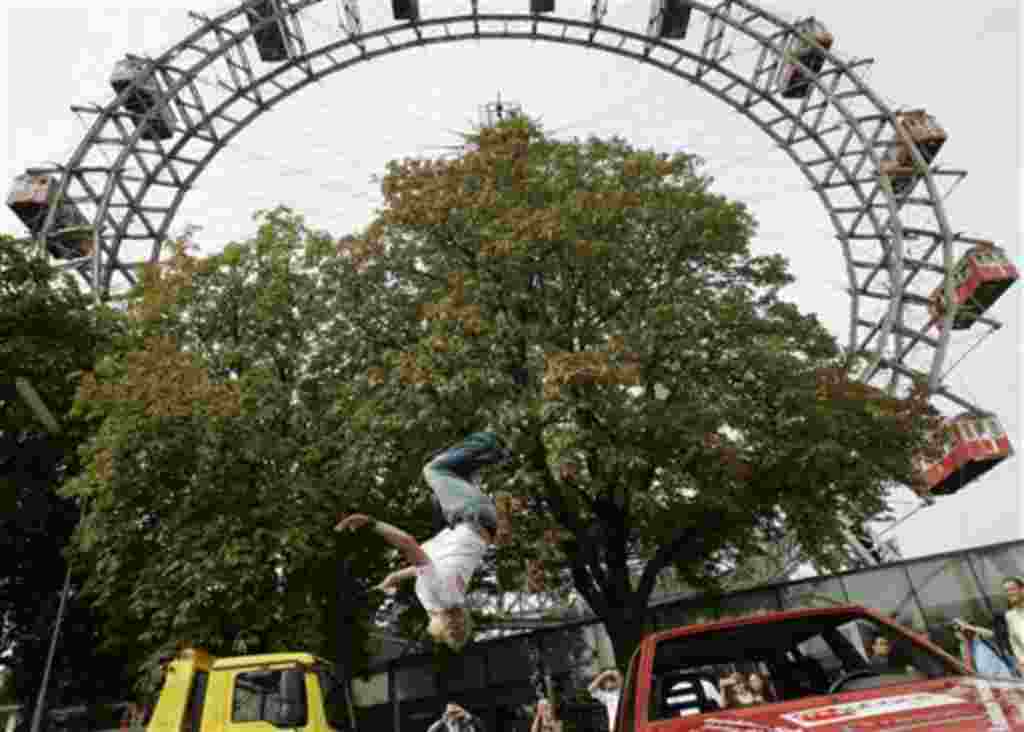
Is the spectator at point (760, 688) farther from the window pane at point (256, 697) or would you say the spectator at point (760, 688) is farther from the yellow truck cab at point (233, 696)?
the window pane at point (256, 697)

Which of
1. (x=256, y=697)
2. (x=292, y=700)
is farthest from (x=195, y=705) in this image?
(x=292, y=700)

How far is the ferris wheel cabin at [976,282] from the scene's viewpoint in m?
35.0

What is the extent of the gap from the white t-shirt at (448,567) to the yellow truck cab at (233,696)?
212 inches

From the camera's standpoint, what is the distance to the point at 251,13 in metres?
34.3

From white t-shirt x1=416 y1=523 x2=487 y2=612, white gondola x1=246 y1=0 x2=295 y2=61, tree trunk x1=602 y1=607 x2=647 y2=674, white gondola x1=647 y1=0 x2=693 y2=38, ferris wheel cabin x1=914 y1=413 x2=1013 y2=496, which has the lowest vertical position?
white t-shirt x1=416 y1=523 x2=487 y2=612

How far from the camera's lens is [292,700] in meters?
7.76

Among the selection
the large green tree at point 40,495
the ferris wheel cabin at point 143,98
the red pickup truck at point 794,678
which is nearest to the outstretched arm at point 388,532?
→ the red pickup truck at point 794,678

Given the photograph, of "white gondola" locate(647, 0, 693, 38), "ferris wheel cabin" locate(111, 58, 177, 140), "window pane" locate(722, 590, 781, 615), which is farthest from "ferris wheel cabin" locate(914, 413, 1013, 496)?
"ferris wheel cabin" locate(111, 58, 177, 140)

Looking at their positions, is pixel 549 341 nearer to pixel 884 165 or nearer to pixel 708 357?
pixel 708 357

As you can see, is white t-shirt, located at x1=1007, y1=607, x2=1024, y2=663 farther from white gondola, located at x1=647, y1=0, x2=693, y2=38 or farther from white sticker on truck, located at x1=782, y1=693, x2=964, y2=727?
white gondola, located at x1=647, y1=0, x2=693, y2=38

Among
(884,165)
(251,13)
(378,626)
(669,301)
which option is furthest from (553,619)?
(251,13)

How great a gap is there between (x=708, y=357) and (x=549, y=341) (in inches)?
130

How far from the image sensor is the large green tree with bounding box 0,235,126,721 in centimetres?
1856

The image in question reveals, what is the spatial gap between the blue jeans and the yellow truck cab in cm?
542
